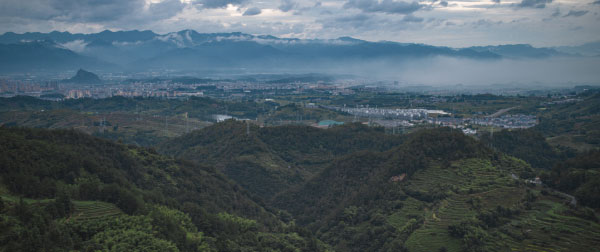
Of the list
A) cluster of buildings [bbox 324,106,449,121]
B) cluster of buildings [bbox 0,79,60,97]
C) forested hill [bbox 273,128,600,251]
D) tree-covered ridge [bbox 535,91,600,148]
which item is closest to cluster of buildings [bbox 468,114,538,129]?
tree-covered ridge [bbox 535,91,600,148]

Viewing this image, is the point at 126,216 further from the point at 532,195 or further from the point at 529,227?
the point at 532,195

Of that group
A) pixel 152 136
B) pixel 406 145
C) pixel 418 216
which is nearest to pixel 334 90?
pixel 152 136

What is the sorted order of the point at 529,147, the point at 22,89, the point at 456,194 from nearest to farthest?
the point at 456,194
the point at 529,147
the point at 22,89

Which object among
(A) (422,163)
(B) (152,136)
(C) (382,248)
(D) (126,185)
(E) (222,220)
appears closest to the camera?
(D) (126,185)

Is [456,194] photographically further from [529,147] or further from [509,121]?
[509,121]

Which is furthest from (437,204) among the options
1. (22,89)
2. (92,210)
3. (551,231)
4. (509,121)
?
(22,89)

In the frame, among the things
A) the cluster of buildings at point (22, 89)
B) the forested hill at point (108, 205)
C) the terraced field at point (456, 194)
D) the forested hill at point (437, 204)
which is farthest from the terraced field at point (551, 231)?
the cluster of buildings at point (22, 89)

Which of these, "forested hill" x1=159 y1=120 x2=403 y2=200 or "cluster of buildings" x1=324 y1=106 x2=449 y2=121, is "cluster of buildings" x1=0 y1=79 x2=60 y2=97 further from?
"cluster of buildings" x1=324 y1=106 x2=449 y2=121
